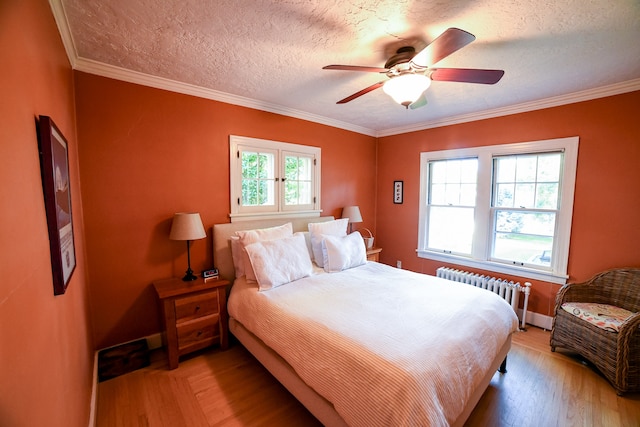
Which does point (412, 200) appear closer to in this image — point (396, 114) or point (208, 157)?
point (396, 114)

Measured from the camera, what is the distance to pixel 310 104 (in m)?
3.06

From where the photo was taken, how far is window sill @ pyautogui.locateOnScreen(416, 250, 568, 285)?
2885 millimetres

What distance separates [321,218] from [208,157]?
162 centimetres

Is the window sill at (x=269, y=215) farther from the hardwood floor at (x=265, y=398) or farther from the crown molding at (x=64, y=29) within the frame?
the crown molding at (x=64, y=29)

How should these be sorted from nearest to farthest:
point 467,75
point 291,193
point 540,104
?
1. point 467,75
2. point 540,104
3. point 291,193

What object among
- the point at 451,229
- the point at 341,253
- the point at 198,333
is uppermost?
the point at 451,229

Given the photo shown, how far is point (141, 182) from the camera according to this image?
2342 mm

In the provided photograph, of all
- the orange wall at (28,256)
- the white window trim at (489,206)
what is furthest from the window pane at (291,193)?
the orange wall at (28,256)

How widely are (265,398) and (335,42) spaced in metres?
2.61

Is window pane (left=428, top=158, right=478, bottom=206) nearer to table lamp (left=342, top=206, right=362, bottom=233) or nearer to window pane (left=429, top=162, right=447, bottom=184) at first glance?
window pane (left=429, top=162, right=447, bottom=184)

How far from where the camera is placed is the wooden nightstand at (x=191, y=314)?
86.3 inches

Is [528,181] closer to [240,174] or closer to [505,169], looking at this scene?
[505,169]

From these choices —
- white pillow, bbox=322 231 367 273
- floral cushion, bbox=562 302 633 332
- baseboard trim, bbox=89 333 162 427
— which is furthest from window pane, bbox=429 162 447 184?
baseboard trim, bbox=89 333 162 427

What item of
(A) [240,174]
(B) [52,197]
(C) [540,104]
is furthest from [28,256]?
(C) [540,104]
